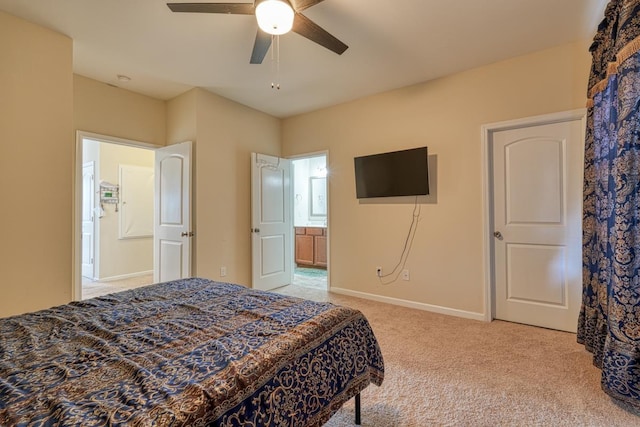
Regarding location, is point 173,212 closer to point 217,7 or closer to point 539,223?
point 217,7

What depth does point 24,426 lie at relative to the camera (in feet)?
2.40

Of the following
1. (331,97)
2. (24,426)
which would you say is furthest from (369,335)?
(331,97)

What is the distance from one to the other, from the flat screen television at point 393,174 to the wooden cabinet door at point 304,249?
2.49 m

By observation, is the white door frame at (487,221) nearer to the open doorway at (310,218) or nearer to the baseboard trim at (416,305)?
the baseboard trim at (416,305)

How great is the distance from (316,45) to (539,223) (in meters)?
2.68

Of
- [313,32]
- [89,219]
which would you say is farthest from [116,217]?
[313,32]

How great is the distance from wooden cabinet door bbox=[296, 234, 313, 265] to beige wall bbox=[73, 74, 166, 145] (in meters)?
3.19

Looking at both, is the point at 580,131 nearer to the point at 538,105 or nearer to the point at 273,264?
the point at 538,105

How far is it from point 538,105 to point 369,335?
273cm

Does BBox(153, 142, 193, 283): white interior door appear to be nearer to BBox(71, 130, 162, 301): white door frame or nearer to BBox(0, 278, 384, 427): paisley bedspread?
BBox(71, 130, 162, 301): white door frame

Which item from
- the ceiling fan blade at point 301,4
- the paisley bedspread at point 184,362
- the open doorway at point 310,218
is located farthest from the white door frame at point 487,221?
the open doorway at point 310,218

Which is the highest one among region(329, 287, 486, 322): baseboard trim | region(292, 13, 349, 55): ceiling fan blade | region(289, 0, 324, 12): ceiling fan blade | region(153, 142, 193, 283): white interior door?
region(289, 0, 324, 12): ceiling fan blade

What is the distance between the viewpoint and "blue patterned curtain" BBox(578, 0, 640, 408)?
1635 millimetres

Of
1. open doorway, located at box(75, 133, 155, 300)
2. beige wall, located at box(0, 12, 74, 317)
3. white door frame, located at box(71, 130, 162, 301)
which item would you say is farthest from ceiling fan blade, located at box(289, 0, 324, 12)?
open doorway, located at box(75, 133, 155, 300)
